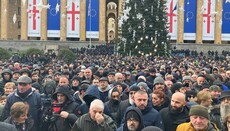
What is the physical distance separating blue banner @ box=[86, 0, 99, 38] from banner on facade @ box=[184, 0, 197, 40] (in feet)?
31.2

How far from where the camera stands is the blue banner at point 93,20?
5419 centimetres

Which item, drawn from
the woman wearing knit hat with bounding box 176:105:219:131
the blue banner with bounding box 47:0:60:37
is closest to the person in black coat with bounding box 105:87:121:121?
the woman wearing knit hat with bounding box 176:105:219:131

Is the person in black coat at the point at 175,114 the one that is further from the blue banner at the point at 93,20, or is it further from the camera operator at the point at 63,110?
the blue banner at the point at 93,20

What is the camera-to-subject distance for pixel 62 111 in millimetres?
7586

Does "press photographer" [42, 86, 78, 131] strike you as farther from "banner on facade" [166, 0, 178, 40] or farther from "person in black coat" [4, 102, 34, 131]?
"banner on facade" [166, 0, 178, 40]

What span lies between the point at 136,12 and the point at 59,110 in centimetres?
2805

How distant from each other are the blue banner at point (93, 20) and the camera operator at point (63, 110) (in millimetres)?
46173

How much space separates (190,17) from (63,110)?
153ft

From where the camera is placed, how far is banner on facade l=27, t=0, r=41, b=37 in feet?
176

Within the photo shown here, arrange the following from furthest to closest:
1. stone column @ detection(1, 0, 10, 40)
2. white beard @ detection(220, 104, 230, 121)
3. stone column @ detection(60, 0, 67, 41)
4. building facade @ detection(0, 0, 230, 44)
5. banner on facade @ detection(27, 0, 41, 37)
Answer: stone column @ detection(1, 0, 10, 40), stone column @ detection(60, 0, 67, 41), banner on facade @ detection(27, 0, 41, 37), building facade @ detection(0, 0, 230, 44), white beard @ detection(220, 104, 230, 121)

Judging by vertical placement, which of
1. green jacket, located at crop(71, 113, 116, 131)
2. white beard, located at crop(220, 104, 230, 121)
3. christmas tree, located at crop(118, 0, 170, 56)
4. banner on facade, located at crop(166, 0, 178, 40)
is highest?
banner on facade, located at crop(166, 0, 178, 40)

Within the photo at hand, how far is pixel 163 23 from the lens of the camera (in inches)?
1415

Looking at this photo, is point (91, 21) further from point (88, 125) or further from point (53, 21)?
point (88, 125)

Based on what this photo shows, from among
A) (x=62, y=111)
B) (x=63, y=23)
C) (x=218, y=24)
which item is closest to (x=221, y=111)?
(x=62, y=111)
